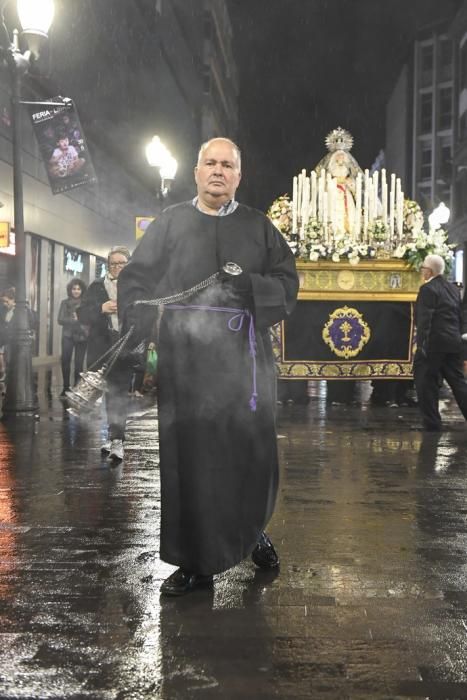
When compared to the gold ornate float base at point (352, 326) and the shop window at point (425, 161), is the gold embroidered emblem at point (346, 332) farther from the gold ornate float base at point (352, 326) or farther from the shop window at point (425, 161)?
the shop window at point (425, 161)

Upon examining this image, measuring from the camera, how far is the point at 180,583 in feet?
12.5

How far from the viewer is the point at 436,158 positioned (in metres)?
60.4

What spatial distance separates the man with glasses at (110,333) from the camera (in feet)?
24.2

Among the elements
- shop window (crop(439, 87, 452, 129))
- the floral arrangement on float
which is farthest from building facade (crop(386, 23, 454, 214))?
the floral arrangement on float

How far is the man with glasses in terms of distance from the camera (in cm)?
739

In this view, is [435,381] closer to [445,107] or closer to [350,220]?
[350,220]

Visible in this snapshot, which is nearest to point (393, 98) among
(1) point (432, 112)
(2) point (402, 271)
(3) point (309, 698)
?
(1) point (432, 112)

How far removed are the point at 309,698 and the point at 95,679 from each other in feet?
2.25

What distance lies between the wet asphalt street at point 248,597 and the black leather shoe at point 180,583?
0.06 meters

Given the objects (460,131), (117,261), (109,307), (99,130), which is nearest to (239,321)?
(109,307)

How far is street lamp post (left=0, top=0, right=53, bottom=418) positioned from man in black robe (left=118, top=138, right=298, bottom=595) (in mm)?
6878

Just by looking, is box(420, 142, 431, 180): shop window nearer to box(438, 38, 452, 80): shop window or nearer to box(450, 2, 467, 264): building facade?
box(438, 38, 452, 80): shop window

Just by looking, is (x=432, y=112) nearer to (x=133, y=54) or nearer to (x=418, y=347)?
(x=133, y=54)

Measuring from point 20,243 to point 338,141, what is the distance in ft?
16.6
